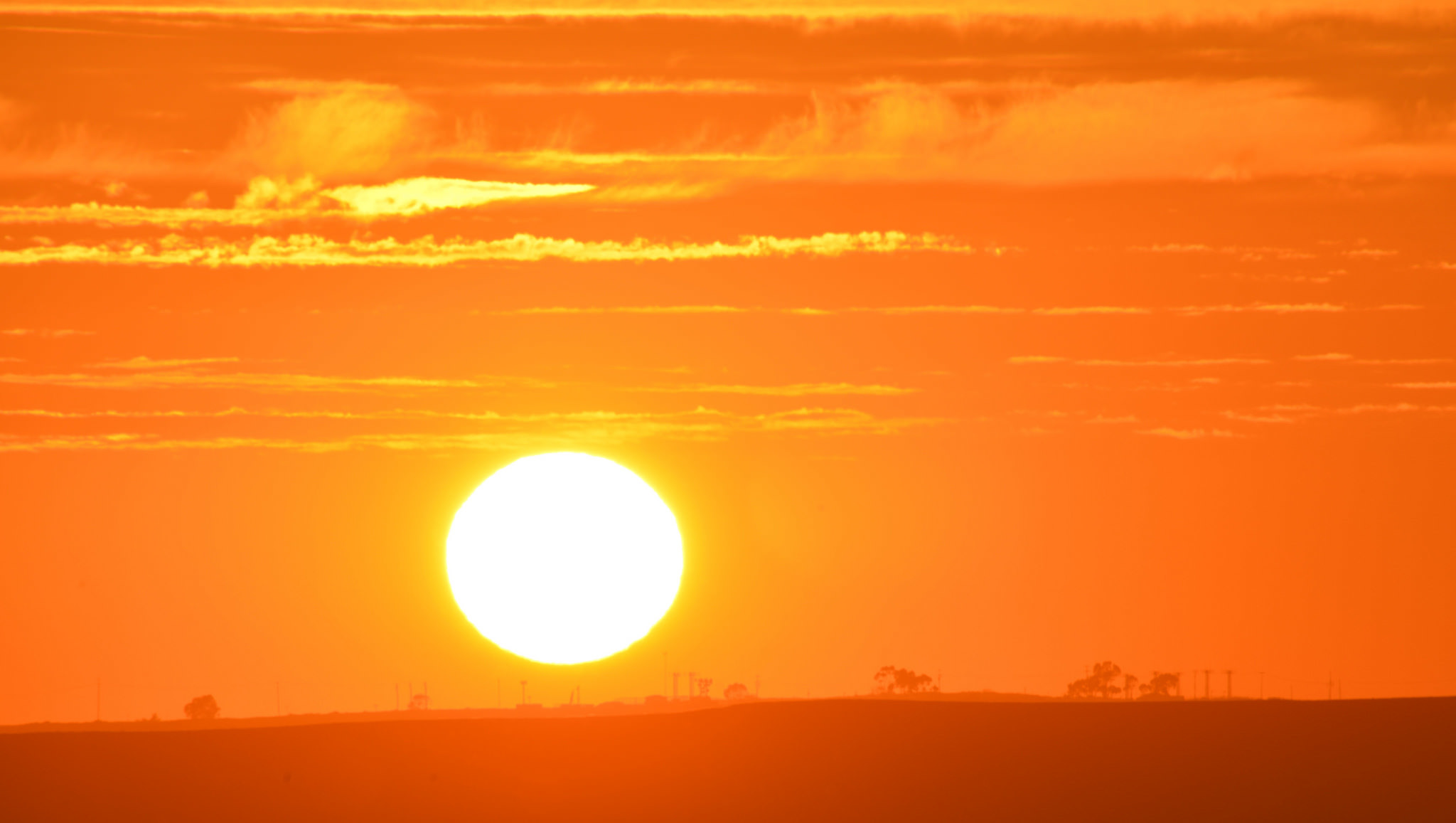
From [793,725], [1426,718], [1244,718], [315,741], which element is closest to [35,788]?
[315,741]

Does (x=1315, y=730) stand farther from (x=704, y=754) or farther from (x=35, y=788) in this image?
(x=35, y=788)

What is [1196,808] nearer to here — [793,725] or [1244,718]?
[1244,718]

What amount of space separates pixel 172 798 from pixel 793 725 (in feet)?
77.0

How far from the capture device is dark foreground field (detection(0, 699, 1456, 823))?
282 ft

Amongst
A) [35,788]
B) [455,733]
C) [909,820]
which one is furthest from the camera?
[455,733]

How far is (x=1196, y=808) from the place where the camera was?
8475 centimetres

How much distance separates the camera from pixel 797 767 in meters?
91.7

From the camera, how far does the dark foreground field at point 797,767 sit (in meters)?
86.0

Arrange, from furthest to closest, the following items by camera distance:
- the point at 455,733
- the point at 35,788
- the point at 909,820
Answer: the point at 455,733 < the point at 35,788 < the point at 909,820

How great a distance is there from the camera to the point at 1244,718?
9494 centimetres

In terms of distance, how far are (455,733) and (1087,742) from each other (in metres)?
24.0

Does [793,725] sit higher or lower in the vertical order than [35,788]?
higher

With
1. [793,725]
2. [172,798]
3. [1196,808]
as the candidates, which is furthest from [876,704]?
[172,798]

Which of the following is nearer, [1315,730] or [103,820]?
[103,820]
